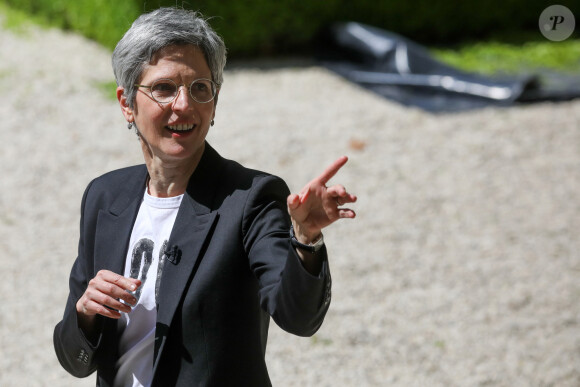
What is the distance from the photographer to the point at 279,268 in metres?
2.09

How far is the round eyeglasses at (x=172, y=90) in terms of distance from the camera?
2240 mm

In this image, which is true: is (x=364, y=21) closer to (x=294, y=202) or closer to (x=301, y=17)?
(x=301, y=17)

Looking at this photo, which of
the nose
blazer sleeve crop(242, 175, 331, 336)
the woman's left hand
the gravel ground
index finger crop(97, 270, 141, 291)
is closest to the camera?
the woman's left hand

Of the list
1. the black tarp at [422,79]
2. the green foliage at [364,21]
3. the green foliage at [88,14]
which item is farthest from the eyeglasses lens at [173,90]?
the green foliage at [364,21]

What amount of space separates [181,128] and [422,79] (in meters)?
7.37

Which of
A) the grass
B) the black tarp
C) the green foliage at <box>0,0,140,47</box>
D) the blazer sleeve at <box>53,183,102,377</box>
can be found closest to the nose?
the blazer sleeve at <box>53,183,102,377</box>

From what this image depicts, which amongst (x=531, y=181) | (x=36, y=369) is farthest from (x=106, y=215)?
(x=531, y=181)

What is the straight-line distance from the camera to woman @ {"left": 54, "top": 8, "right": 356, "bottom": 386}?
2.21 m

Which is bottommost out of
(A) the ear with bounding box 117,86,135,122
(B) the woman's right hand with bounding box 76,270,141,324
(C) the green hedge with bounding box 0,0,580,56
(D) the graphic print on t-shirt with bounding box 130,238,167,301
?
(B) the woman's right hand with bounding box 76,270,141,324

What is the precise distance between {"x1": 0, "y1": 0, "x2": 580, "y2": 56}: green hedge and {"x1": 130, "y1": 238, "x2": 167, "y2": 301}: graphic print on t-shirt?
7.99 metres

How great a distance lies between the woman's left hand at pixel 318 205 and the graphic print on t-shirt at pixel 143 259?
1.63 feet

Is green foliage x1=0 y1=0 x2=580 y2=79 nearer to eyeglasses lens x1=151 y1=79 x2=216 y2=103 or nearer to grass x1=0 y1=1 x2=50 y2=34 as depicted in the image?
grass x1=0 y1=1 x2=50 y2=34

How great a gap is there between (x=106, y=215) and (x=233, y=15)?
8.98 metres

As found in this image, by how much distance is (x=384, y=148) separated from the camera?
830 cm
